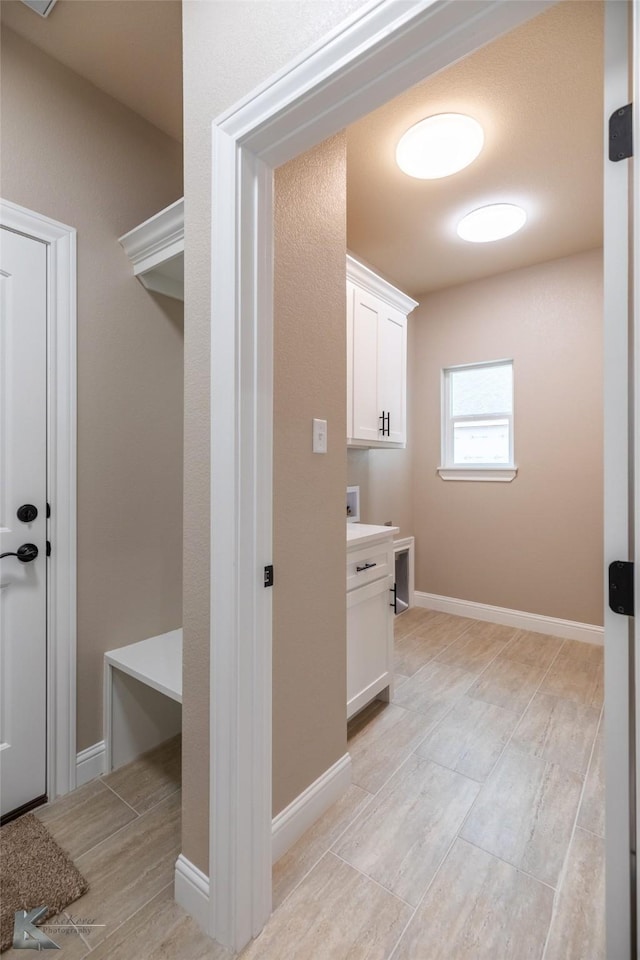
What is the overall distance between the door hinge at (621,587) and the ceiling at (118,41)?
224 cm

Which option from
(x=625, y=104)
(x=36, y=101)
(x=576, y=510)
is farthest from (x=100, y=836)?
(x=576, y=510)

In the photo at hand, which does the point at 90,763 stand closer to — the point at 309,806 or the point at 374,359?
the point at 309,806

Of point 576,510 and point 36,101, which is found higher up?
point 36,101

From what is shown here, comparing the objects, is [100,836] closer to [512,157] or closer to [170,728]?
[170,728]

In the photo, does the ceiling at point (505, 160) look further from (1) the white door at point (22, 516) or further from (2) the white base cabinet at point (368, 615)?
(2) the white base cabinet at point (368, 615)

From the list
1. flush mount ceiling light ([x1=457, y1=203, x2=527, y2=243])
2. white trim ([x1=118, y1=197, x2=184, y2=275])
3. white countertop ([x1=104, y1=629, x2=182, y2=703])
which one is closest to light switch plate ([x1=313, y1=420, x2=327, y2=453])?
white trim ([x1=118, y1=197, x2=184, y2=275])

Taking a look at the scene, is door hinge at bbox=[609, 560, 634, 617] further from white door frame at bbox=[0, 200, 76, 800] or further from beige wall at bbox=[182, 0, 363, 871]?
white door frame at bbox=[0, 200, 76, 800]

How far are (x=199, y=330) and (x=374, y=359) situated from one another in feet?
4.85

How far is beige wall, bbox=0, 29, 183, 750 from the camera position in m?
1.69

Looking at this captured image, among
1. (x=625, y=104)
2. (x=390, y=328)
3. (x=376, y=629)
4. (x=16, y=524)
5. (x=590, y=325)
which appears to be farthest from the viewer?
(x=590, y=325)

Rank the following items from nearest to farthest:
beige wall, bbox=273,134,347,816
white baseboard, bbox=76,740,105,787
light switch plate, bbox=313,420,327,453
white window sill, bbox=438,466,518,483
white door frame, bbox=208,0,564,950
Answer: white door frame, bbox=208,0,564,950
beige wall, bbox=273,134,347,816
light switch plate, bbox=313,420,327,453
white baseboard, bbox=76,740,105,787
white window sill, bbox=438,466,518,483

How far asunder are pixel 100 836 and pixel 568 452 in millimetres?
3557

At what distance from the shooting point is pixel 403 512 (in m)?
4.03

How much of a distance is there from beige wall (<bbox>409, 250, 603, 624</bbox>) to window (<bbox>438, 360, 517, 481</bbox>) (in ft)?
0.28
